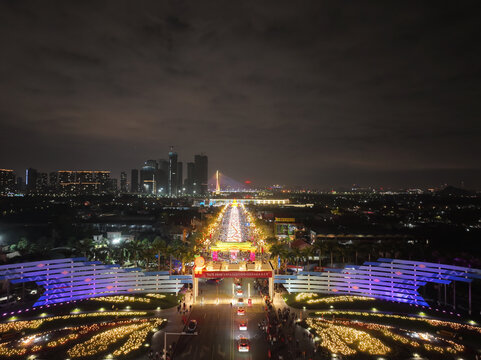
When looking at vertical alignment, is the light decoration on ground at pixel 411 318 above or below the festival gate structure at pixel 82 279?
below

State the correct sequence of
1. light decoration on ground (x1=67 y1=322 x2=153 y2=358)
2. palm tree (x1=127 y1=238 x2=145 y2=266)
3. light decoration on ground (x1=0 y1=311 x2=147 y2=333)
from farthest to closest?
1. palm tree (x1=127 y1=238 x2=145 y2=266)
2. light decoration on ground (x1=0 y1=311 x2=147 y2=333)
3. light decoration on ground (x1=67 y1=322 x2=153 y2=358)

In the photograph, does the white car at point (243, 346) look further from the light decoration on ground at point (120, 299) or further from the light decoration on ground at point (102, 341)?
the light decoration on ground at point (120, 299)

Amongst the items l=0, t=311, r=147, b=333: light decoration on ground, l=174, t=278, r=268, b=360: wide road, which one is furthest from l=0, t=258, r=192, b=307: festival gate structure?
l=174, t=278, r=268, b=360: wide road

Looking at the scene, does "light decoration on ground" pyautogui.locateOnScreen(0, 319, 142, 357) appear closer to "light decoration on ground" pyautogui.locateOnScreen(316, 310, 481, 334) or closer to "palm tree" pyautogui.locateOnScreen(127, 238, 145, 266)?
"light decoration on ground" pyautogui.locateOnScreen(316, 310, 481, 334)

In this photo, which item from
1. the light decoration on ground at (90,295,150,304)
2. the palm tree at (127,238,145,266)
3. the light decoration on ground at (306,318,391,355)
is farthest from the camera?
the palm tree at (127,238,145,266)

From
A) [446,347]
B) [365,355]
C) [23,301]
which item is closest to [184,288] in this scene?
[23,301]

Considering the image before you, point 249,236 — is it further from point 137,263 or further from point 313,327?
point 313,327

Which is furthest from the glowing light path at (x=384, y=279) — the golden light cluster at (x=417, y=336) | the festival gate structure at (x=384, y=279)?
the golden light cluster at (x=417, y=336)

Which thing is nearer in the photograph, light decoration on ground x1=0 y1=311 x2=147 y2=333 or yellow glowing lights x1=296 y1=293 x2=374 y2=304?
light decoration on ground x1=0 y1=311 x2=147 y2=333
